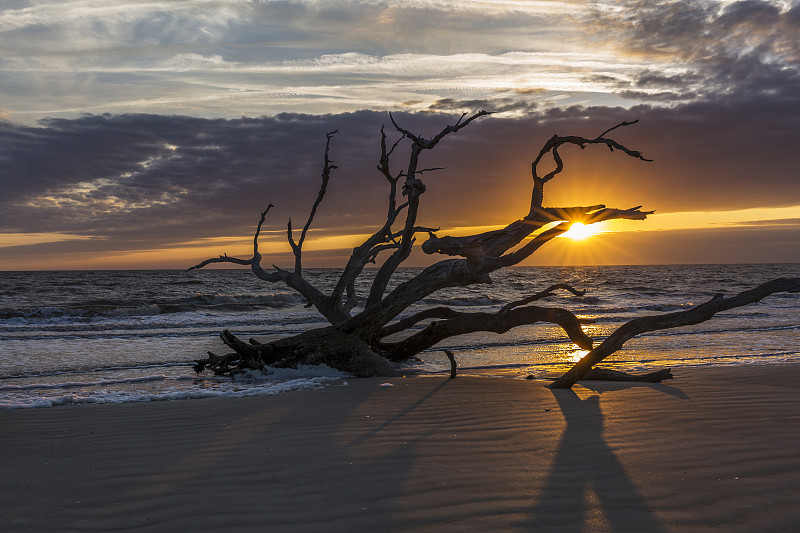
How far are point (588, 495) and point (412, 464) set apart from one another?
52.0 inches

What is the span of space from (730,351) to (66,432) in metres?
13.2

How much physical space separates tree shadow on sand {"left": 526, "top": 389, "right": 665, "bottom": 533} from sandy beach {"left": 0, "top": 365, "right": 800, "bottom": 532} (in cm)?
2

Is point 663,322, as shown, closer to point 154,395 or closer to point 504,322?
point 504,322

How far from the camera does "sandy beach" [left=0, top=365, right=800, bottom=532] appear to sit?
3.61m

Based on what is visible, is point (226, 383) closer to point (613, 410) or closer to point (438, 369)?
point (438, 369)

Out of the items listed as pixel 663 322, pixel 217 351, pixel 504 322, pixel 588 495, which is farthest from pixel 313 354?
pixel 588 495

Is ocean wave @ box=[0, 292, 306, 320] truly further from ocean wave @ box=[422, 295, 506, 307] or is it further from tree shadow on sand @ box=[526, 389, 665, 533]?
tree shadow on sand @ box=[526, 389, 665, 533]

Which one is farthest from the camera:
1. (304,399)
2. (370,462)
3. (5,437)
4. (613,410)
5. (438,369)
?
(438,369)

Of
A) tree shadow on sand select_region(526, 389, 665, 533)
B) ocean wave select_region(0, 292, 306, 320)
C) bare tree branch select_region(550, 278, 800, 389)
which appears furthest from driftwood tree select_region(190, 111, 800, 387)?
ocean wave select_region(0, 292, 306, 320)

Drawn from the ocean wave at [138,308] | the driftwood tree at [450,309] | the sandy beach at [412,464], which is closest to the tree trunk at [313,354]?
the driftwood tree at [450,309]

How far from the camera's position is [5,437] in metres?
5.77

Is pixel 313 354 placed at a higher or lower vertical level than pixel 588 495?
lower

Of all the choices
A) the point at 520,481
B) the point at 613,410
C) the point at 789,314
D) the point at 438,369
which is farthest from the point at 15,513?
the point at 789,314

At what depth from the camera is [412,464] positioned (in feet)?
15.0
